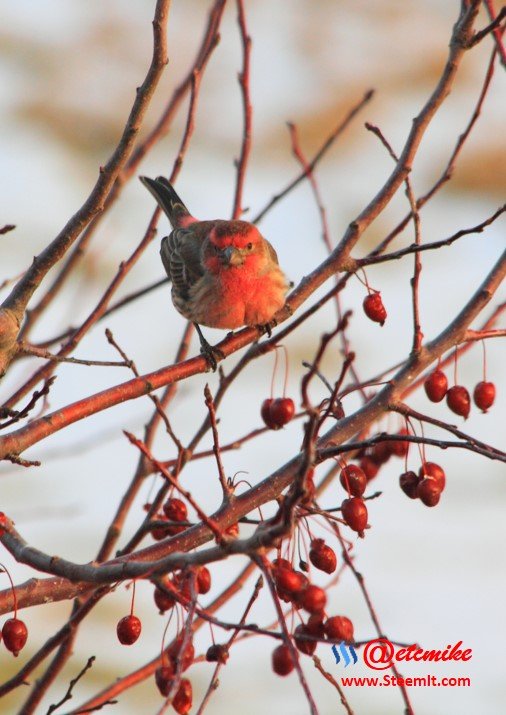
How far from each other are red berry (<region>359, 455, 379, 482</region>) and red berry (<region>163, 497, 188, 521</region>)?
2.60 ft

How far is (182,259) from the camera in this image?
6.27 metres

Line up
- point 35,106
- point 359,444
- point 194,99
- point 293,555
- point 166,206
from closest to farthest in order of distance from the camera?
point 359,444, point 293,555, point 194,99, point 166,206, point 35,106

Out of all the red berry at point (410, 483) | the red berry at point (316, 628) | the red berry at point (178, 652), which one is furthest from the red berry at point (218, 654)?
the red berry at point (410, 483)

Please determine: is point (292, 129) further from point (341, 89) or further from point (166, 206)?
point (341, 89)

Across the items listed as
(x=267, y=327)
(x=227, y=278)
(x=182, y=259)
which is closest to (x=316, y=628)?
(x=267, y=327)

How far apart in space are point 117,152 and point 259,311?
2018 millimetres

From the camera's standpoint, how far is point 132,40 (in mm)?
13180

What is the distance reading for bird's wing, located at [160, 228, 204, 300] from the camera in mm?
6012

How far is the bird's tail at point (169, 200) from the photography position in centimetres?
691

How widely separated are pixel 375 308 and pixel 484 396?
0.65m

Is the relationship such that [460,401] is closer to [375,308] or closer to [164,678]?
[375,308]

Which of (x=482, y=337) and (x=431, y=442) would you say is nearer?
(x=431, y=442)

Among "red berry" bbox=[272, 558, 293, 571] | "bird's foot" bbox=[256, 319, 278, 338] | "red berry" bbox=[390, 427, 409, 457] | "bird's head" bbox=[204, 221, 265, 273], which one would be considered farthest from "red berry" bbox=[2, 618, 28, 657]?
"bird's head" bbox=[204, 221, 265, 273]

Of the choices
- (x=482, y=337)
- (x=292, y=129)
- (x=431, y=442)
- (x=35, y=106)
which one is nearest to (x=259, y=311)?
(x=292, y=129)
